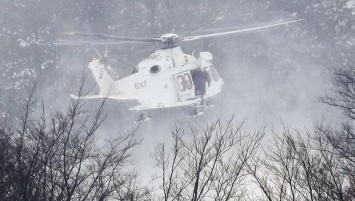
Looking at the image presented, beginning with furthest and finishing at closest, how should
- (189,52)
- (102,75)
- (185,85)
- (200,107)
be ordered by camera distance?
1. (189,52)
2. (102,75)
3. (200,107)
4. (185,85)

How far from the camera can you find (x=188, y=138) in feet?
104

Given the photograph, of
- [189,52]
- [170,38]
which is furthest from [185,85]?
[189,52]

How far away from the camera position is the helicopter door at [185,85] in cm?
1953

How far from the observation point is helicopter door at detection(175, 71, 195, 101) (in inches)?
769

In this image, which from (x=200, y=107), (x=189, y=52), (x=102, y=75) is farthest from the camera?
(x=189, y=52)

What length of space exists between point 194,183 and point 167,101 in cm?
1070

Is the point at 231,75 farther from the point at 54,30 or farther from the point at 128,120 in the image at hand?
the point at 54,30


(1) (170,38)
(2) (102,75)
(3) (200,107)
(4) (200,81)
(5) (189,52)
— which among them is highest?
(5) (189,52)

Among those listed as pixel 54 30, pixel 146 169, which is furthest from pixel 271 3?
pixel 54 30

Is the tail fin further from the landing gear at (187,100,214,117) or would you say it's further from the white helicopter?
the landing gear at (187,100,214,117)

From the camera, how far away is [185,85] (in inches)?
769

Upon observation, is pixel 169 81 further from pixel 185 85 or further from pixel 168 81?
pixel 185 85

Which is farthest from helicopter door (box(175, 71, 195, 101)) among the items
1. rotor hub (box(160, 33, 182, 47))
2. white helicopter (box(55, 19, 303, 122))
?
rotor hub (box(160, 33, 182, 47))

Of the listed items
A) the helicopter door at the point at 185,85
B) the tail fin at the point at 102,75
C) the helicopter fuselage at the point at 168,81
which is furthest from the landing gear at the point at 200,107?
the tail fin at the point at 102,75
